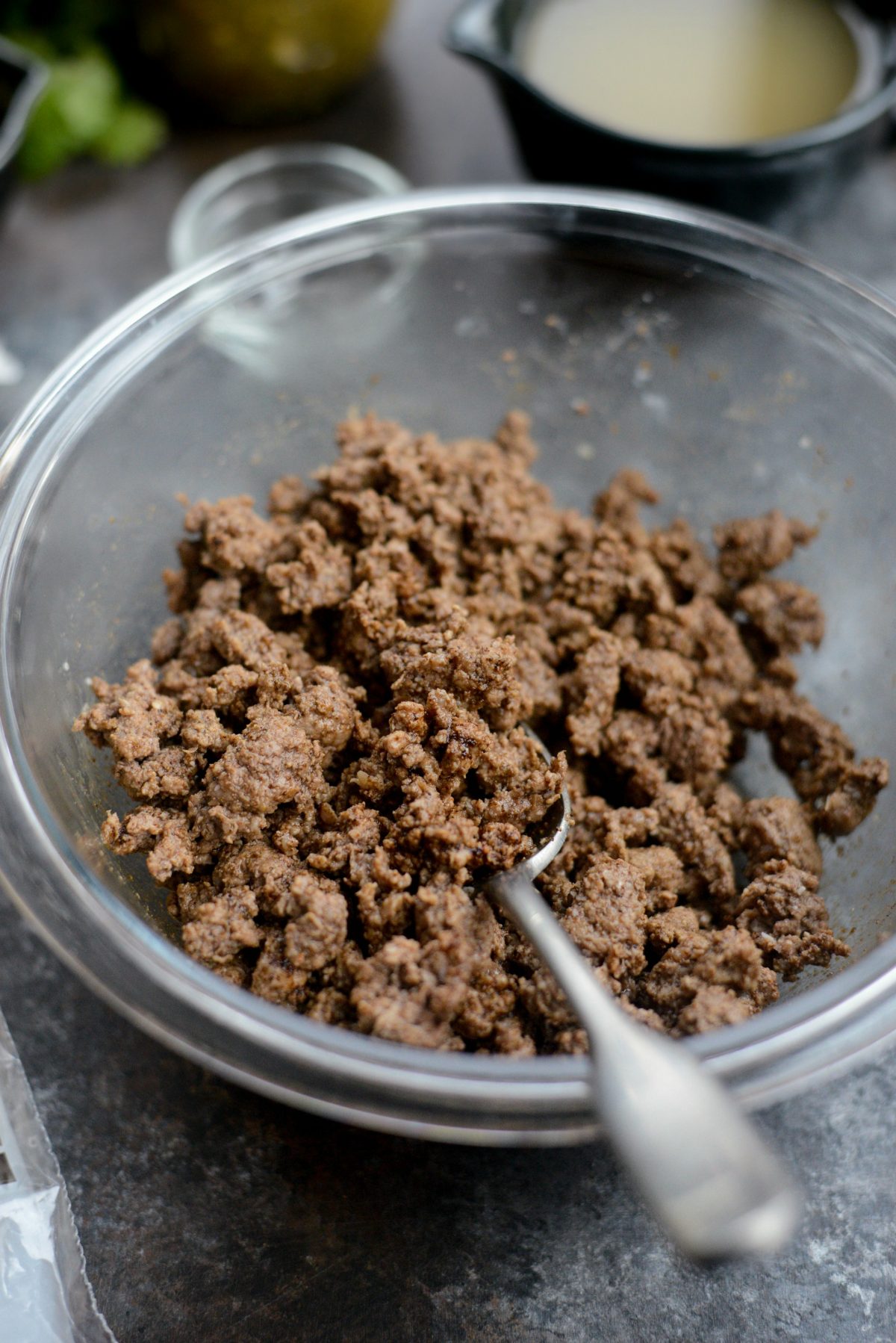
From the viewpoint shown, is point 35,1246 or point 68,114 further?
point 68,114

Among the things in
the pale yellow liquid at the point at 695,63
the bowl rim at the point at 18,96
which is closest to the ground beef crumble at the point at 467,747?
the pale yellow liquid at the point at 695,63

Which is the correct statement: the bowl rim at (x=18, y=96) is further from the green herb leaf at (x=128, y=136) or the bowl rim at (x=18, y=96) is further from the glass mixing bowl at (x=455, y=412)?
the glass mixing bowl at (x=455, y=412)

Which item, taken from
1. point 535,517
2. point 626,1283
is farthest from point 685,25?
point 626,1283

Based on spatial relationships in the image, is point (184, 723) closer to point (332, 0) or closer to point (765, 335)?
point (765, 335)

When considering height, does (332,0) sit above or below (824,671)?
above

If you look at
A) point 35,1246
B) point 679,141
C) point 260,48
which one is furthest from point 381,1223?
point 260,48

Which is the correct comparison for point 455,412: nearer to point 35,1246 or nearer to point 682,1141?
point 682,1141
